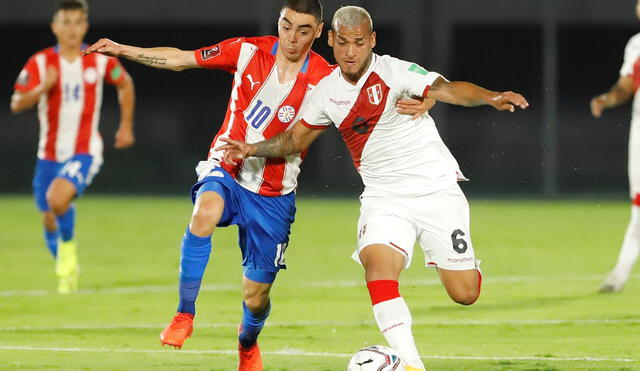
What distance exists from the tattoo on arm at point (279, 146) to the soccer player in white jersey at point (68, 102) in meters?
4.99

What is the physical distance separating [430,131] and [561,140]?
14.6 m

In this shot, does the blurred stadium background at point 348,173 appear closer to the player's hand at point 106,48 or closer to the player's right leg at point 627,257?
the player's right leg at point 627,257

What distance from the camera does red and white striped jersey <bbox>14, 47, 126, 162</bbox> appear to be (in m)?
12.1

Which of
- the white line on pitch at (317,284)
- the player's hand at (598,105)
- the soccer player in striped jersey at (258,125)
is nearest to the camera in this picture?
the soccer player in striped jersey at (258,125)

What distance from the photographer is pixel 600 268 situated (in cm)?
1280

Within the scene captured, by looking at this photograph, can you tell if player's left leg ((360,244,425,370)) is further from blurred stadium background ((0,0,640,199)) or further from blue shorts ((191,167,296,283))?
blurred stadium background ((0,0,640,199))

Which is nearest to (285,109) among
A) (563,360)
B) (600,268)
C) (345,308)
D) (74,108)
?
(563,360)

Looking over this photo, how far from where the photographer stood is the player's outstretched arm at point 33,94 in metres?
11.9

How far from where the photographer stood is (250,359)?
287 inches

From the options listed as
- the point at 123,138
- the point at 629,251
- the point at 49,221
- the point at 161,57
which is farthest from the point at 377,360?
the point at 49,221

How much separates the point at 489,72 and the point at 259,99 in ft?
47.3

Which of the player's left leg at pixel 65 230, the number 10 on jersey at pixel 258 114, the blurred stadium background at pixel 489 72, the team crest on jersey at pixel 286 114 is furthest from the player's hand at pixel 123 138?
the blurred stadium background at pixel 489 72

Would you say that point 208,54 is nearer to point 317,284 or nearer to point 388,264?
point 388,264

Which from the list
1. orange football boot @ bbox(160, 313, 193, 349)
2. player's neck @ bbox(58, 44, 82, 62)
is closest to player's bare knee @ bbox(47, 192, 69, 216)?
player's neck @ bbox(58, 44, 82, 62)
